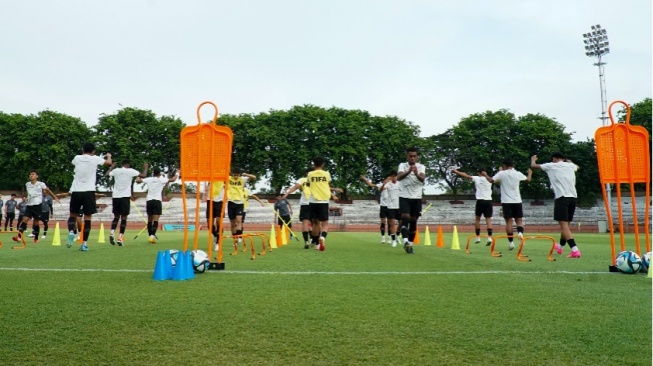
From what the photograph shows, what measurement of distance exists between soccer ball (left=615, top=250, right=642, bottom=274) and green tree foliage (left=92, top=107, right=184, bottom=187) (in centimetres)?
4475

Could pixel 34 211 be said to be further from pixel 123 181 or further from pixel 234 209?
pixel 234 209

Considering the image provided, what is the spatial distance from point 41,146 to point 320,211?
141 feet

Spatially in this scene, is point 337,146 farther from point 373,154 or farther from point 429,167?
point 429,167

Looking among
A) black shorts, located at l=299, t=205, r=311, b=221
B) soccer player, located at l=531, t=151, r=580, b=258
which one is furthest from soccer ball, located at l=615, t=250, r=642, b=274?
black shorts, located at l=299, t=205, r=311, b=221

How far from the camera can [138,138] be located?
47656 mm

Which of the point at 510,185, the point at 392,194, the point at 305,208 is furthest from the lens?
the point at 392,194

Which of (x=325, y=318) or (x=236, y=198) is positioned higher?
(x=236, y=198)

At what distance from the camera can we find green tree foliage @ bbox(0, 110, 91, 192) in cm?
4622

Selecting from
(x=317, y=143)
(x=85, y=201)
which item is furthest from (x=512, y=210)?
(x=317, y=143)

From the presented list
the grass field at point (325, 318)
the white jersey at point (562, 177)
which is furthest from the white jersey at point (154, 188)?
the white jersey at point (562, 177)

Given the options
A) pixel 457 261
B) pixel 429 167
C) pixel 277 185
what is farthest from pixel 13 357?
pixel 429 167

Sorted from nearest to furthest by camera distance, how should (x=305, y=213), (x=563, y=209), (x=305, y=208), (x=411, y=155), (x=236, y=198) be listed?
(x=563, y=209) → (x=411, y=155) → (x=236, y=198) → (x=305, y=213) → (x=305, y=208)

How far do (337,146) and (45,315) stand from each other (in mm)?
44202

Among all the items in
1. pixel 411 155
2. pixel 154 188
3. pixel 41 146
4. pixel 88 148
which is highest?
pixel 41 146
